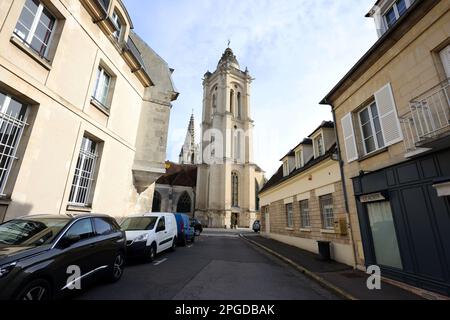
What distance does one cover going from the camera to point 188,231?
13.2 metres

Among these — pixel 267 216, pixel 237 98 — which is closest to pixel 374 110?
pixel 267 216

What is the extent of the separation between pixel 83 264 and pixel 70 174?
4276mm

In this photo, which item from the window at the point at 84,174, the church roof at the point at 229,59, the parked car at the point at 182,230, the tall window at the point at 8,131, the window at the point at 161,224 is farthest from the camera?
the church roof at the point at 229,59

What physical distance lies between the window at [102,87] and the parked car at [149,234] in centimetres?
488

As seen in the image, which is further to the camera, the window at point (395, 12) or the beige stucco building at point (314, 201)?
the beige stucco building at point (314, 201)

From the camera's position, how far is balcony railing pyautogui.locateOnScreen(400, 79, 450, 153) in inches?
168

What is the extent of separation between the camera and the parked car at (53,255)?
8.71 feet

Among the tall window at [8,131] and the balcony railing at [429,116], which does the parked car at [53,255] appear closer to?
the tall window at [8,131]

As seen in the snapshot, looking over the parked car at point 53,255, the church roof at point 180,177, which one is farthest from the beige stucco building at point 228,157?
the parked car at point 53,255

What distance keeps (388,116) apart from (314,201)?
199 inches

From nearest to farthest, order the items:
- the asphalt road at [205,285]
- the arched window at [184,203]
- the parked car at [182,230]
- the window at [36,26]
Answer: the asphalt road at [205,285], the window at [36,26], the parked car at [182,230], the arched window at [184,203]

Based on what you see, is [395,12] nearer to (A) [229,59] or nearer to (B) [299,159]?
(B) [299,159]

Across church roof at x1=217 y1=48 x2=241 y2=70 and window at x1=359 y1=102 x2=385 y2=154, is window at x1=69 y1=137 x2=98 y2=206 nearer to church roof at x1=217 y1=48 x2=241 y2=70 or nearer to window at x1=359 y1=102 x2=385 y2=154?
window at x1=359 y1=102 x2=385 y2=154

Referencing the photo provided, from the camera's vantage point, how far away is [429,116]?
175 inches
